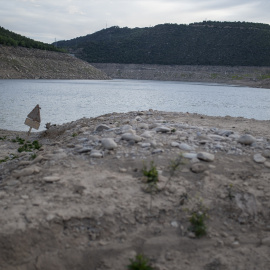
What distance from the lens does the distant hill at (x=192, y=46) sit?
94062 millimetres

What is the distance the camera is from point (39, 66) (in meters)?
70.9

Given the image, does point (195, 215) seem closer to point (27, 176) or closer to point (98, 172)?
point (98, 172)

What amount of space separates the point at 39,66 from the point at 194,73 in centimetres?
4150

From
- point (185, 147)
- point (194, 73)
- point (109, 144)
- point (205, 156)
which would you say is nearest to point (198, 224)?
point (205, 156)

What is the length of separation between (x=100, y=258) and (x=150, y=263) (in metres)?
0.67

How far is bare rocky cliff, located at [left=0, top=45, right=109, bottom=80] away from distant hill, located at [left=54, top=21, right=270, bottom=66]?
27.4 metres

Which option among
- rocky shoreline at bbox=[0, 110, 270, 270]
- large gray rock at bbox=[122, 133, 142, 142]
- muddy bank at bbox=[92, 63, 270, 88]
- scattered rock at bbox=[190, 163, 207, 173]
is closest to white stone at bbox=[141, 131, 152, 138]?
large gray rock at bbox=[122, 133, 142, 142]

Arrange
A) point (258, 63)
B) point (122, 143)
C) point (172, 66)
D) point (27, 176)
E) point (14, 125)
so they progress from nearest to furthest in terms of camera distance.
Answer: point (27, 176) < point (122, 143) < point (14, 125) < point (258, 63) < point (172, 66)

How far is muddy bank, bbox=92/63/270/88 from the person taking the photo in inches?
3143

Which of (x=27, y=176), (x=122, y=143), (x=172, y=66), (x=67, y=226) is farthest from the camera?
(x=172, y=66)

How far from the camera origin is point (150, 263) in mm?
4414

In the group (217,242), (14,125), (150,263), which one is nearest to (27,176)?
(150,263)

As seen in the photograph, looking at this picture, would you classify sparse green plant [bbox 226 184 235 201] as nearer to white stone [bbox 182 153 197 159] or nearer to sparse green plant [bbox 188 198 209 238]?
sparse green plant [bbox 188 198 209 238]

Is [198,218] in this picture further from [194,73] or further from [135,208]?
[194,73]
